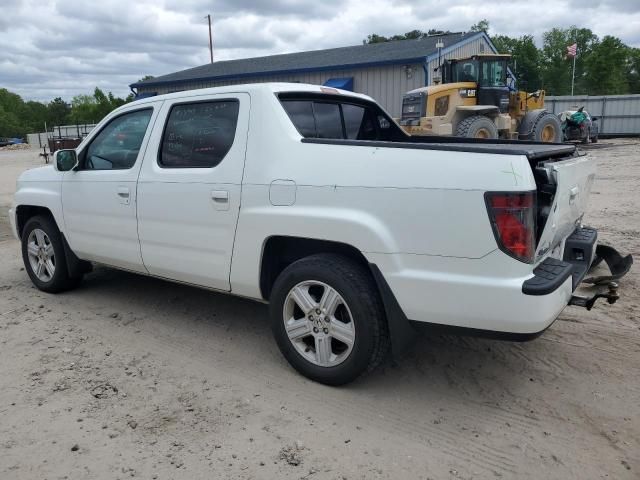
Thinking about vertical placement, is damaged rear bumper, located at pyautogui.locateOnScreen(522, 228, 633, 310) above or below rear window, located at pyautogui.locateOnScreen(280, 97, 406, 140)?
below

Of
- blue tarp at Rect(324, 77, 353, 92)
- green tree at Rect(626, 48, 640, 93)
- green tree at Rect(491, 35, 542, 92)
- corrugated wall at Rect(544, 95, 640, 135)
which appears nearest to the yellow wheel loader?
blue tarp at Rect(324, 77, 353, 92)

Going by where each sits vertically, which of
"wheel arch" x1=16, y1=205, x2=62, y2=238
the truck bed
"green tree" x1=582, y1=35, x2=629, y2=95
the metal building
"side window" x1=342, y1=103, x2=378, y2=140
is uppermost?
"green tree" x1=582, y1=35, x2=629, y2=95

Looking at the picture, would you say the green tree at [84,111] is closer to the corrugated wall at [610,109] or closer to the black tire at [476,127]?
the corrugated wall at [610,109]

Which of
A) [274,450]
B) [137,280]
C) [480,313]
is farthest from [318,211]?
[137,280]

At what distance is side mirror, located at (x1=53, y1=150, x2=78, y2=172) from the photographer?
483cm

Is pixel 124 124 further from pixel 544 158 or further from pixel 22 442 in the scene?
pixel 544 158

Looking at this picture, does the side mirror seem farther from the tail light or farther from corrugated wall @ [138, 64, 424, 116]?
corrugated wall @ [138, 64, 424, 116]

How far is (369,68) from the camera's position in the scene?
22188 mm

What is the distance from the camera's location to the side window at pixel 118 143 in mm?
4484

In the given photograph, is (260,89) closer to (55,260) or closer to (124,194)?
(124,194)

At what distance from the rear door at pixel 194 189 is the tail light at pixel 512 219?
1.67 metres

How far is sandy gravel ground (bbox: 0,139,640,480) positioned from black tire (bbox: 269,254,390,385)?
0.48ft

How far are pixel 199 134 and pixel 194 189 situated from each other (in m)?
0.45

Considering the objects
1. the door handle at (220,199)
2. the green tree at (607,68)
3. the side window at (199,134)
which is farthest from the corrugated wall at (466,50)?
the green tree at (607,68)
